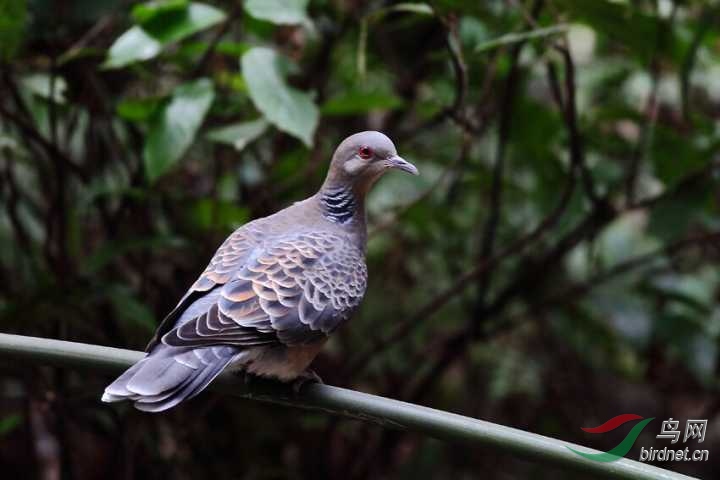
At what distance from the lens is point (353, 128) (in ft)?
9.72

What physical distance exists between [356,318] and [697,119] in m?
1.23

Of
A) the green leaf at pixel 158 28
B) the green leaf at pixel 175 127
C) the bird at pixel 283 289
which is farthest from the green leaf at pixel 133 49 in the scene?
the bird at pixel 283 289

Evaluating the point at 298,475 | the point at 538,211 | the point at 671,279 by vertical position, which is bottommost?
the point at 298,475

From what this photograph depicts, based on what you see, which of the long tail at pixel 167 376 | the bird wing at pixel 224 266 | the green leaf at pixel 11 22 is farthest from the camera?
the green leaf at pixel 11 22

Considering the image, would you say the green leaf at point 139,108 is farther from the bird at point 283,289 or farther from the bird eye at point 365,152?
the bird eye at point 365,152

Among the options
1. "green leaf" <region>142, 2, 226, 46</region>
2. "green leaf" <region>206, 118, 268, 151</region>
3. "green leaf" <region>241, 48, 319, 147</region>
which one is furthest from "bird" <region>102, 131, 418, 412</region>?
"green leaf" <region>142, 2, 226, 46</region>

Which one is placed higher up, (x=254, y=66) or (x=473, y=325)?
(x=254, y=66)

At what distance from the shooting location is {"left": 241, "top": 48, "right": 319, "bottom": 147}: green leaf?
1947 millimetres

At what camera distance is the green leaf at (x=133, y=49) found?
1985 millimetres

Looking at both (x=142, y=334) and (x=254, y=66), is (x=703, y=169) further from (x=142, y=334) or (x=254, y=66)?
(x=142, y=334)

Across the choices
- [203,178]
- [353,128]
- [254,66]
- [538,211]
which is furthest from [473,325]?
[254,66]

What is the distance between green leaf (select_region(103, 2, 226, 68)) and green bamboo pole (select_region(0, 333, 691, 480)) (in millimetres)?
946

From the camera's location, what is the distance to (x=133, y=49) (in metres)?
2.01

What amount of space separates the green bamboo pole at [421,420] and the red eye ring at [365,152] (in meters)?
0.39
